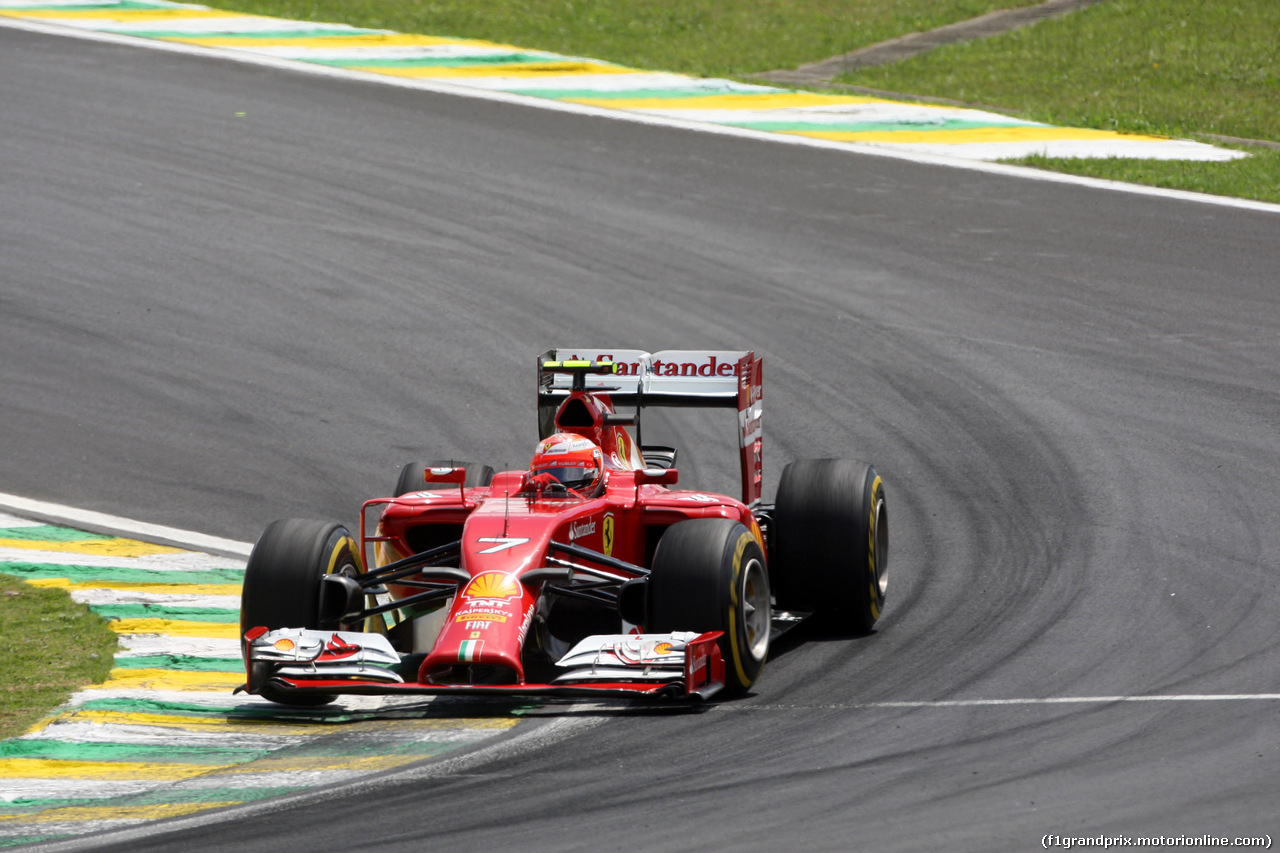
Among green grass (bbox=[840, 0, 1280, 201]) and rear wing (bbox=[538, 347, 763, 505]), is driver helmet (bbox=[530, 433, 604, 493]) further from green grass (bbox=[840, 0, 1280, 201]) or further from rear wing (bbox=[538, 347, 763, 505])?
green grass (bbox=[840, 0, 1280, 201])

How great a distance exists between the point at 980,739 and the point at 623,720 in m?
1.61

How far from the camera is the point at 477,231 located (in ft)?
57.3

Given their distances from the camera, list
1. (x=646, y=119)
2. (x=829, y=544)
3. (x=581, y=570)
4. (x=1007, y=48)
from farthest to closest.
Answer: (x=1007, y=48) → (x=646, y=119) → (x=829, y=544) → (x=581, y=570)

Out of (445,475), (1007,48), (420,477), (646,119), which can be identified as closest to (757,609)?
(445,475)

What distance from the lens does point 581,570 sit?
8484 millimetres

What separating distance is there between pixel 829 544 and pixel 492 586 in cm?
216

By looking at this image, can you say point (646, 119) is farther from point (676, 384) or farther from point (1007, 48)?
point (676, 384)

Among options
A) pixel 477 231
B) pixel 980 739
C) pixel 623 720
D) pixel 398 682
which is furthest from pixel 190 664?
pixel 477 231

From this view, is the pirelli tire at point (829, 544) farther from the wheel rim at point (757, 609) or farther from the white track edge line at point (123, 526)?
the white track edge line at point (123, 526)

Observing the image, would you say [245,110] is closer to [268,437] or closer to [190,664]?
[268,437]

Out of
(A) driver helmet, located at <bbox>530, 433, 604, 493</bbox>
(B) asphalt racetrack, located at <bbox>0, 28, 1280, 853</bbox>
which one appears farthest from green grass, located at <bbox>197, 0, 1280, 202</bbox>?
(A) driver helmet, located at <bbox>530, 433, 604, 493</bbox>

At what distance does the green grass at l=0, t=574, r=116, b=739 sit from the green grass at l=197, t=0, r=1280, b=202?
41.1 ft

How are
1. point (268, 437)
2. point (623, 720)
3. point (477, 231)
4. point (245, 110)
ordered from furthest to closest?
point (245, 110), point (477, 231), point (268, 437), point (623, 720)

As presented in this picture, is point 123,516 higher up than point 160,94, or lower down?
lower down
